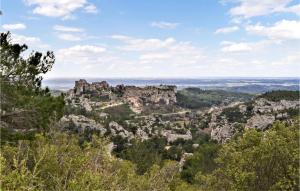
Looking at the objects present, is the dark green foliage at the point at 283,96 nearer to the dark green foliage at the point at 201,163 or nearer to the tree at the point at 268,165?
the dark green foliage at the point at 201,163

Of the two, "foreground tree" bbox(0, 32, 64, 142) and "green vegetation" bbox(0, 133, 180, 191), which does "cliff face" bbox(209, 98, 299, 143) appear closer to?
"foreground tree" bbox(0, 32, 64, 142)

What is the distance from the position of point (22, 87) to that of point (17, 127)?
293cm

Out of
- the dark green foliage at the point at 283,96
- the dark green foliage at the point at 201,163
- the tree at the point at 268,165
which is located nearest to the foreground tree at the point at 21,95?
the tree at the point at 268,165

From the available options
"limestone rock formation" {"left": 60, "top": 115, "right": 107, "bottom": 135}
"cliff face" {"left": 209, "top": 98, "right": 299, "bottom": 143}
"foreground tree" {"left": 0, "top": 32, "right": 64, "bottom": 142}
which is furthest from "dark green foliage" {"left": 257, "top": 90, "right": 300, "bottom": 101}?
"foreground tree" {"left": 0, "top": 32, "right": 64, "bottom": 142}

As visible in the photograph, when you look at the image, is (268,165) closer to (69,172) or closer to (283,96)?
(69,172)

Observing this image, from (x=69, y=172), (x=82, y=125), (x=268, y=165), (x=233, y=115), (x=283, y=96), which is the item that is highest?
(x=69, y=172)

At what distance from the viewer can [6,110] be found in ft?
96.7

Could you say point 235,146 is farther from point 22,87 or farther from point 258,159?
point 22,87

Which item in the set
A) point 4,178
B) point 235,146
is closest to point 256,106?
point 235,146

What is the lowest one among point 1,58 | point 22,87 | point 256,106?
point 256,106

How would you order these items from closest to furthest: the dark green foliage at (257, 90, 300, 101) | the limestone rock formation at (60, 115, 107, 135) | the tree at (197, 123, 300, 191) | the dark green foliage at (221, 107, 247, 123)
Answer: the tree at (197, 123, 300, 191)
the limestone rock formation at (60, 115, 107, 135)
the dark green foliage at (221, 107, 247, 123)
the dark green foliage at (257, 90, 300, 101)

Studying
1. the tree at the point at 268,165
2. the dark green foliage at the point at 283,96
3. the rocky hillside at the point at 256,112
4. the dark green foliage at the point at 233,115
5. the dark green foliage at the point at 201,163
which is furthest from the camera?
the dark green foliage at the point at 283,96

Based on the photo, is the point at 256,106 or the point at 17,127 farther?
the point at 256,106

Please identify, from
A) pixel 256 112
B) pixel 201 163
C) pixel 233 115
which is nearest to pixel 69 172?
pixel 201 163
